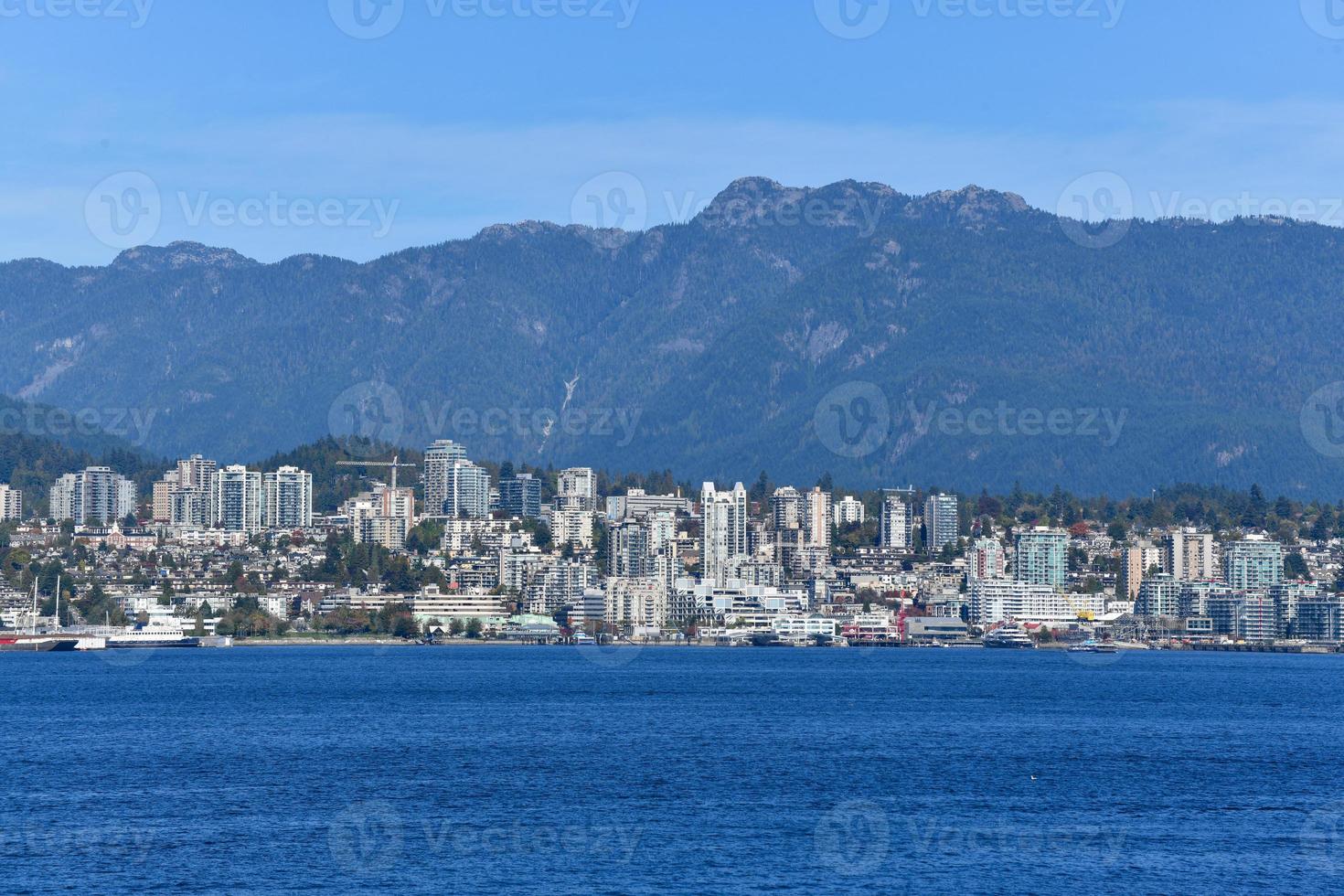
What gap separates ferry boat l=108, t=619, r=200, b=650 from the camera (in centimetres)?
16738

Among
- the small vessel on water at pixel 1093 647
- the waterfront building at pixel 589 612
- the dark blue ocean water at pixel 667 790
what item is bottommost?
the small vessel on water at pixel 1093 647

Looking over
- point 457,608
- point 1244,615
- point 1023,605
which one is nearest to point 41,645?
point 457,608

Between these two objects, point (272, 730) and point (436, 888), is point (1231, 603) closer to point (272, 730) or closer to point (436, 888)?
point (272, 730)

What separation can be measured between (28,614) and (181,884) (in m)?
144

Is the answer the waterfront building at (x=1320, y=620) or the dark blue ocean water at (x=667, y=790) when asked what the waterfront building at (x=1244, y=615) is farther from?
the dark blue ocean water at (x=667, y=790)

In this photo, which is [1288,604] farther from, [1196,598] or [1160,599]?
[1160,599]

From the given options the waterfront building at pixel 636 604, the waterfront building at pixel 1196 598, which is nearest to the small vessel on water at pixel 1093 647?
the waterfront building at pixel 1196 598

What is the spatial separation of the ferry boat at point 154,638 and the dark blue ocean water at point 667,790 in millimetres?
65093

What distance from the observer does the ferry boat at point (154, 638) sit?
167375 mm

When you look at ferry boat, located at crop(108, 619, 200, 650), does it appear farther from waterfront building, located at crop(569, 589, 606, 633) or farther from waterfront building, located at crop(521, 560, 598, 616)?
waterfront building, located at crop(521, 560, 598, 616)

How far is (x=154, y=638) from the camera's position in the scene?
168 metres

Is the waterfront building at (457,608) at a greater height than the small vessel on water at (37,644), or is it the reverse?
Answer: the waterfront building at (457,608)

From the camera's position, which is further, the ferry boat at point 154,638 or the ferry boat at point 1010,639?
the ferry boat at point 1010,639

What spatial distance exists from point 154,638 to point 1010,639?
227 feet
